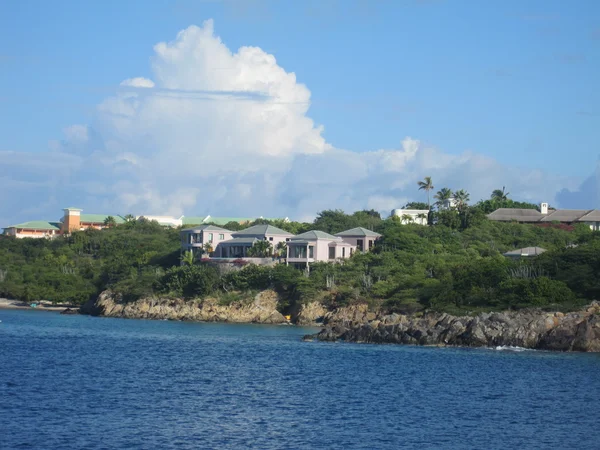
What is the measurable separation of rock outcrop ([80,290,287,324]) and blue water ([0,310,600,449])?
20369 millimetres

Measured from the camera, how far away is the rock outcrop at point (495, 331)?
162 ft

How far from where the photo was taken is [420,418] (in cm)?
2739

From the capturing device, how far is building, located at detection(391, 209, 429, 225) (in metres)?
93.7

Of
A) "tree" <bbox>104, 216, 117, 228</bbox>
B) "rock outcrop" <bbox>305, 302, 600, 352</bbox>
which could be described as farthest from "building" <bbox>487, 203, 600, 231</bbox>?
"tree" <bbox>104, 216, 117, 228</bbox>

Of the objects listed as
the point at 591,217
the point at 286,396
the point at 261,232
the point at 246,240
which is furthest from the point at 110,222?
the point at 286,396

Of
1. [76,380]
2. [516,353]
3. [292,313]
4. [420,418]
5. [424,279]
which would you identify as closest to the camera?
[420,418]

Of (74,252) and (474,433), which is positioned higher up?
(74,252)

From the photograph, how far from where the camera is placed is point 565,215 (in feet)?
309

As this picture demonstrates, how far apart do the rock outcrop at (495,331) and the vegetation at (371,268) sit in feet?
10.9

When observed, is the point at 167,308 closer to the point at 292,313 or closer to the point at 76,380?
the point at 292,313

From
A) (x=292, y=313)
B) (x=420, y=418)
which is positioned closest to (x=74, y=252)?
(x=292, y=313)

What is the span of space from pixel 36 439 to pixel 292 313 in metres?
49.9

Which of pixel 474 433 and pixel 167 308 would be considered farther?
pixel 167 308

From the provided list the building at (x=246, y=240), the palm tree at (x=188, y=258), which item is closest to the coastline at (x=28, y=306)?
the palm tree at (x=188, y=258)
